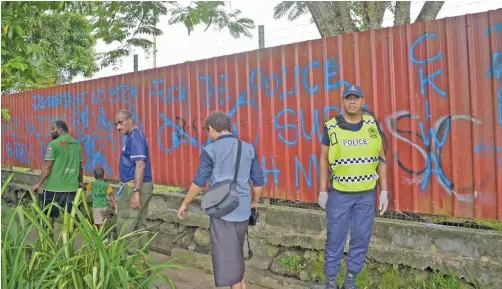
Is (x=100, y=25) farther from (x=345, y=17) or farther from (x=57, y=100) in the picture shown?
(x=345, y=17)

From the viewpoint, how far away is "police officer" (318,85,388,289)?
3.46m

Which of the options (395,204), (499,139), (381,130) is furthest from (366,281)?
(499,139)

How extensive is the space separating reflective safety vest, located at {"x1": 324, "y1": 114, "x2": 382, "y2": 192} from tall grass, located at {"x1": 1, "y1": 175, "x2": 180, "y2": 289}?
1.49m

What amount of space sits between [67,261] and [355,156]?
2.22 meters

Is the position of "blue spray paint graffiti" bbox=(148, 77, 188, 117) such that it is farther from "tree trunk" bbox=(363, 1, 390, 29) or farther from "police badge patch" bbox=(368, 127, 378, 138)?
"tree trunk" bbox=(363, 1, 390, 29)

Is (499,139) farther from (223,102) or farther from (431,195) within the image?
(223,102)

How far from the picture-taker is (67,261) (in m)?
2.78

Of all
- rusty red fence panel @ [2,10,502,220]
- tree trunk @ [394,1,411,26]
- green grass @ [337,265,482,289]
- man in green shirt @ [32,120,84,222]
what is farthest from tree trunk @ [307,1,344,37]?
man in green shirt @ [32,120,84,222]

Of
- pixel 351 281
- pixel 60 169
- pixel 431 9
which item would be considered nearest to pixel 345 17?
pixel 431 9

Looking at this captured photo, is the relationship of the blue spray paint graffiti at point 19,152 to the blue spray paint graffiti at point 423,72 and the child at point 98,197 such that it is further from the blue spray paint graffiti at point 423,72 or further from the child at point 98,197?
the blue spray paint graffiti at point 423,72

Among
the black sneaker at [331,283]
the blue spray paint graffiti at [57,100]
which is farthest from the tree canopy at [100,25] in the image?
the black sneaker at [331,283]

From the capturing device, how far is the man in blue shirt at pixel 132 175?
4.25m

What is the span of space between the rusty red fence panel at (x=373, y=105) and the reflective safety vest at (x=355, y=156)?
45 centimetres

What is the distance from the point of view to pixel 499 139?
11.0ft
